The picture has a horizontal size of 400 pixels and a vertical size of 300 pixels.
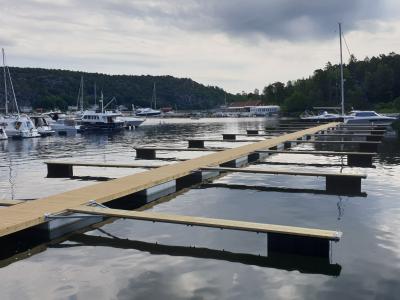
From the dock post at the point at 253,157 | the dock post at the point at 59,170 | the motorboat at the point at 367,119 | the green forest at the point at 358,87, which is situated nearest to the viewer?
the dock post at the point at 59,170

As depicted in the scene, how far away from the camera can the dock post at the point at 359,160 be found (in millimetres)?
21862

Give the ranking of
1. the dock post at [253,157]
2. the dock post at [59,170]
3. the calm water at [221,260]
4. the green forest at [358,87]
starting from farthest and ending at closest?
the green forest at [358,87], the dock post at [253,157], the dock post at [59,170], the calm water at [221,260]

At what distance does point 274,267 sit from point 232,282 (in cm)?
107

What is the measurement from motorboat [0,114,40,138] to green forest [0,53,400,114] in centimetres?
6413

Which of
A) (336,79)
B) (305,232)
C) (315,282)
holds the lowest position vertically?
(315,282)

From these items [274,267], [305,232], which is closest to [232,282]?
[274,267]

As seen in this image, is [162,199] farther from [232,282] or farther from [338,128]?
[338,128]

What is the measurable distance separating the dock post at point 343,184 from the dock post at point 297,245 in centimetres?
697

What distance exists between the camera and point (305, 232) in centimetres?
862

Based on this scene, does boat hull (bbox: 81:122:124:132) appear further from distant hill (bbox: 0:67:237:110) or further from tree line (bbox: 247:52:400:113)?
distant hill (bbox: 0:67:237:110)

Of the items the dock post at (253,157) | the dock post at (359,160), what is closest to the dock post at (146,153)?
the dock post at (253,157)

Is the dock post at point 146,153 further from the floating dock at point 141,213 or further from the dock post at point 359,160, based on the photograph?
the dock post at point 359,160

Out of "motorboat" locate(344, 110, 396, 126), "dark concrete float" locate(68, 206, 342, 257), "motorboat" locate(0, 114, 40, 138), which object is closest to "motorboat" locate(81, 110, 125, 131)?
"motorboat" locate(0, 114, 40, 138)

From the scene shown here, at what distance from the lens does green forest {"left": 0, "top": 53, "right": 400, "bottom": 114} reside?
104 meters
